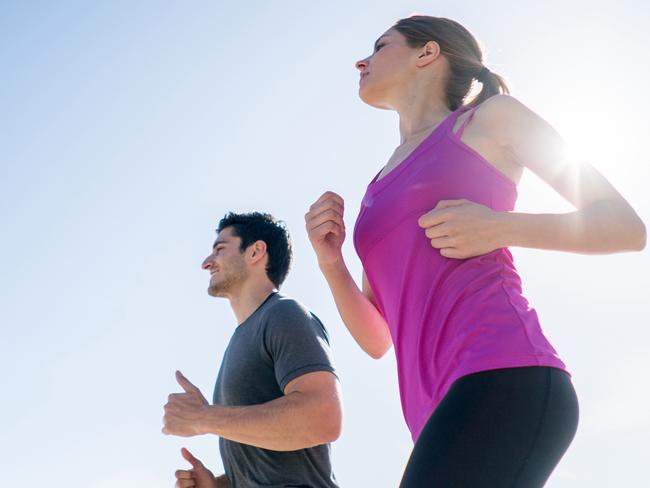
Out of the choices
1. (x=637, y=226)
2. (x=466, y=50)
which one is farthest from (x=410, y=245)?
(x=466, y=50)

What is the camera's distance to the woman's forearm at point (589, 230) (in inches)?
85.0

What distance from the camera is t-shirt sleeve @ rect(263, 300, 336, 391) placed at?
4211 mm

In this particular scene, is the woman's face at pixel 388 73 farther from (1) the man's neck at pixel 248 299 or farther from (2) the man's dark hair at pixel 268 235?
(2) the man's dark hair at pixel 268 235

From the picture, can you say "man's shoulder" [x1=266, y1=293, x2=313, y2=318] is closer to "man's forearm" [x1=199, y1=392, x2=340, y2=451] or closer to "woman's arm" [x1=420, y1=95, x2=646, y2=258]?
"man's forearm" [x1=199, y1=392, x2=340, y2=451]

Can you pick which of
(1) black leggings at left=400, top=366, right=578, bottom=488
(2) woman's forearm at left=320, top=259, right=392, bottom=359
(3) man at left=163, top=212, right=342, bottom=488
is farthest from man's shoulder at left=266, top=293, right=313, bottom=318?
(1) black leggings at left=400, top=366, right=578, bottom=488

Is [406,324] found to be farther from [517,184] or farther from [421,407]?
[517,184]

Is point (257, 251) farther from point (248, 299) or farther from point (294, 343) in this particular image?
point (294, 343)

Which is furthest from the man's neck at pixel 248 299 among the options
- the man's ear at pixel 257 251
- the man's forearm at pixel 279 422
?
the man's forearm at pixel 279 422

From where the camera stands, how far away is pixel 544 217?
223 centimetres

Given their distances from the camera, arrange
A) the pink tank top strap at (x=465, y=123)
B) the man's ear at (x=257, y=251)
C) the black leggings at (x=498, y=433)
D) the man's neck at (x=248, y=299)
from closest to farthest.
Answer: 1. the black leggings at (x=498, y=433)
2. the pink tank top strap at (x=465, y=123)
3. the man's neck at (x=248, y=299)
4. the man's ear at (x=257, y=251)

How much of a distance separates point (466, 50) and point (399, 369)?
46.8 inches

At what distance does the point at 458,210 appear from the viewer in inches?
90.5

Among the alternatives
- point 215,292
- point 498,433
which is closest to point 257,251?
point 215,292

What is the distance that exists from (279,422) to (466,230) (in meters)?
1.96
